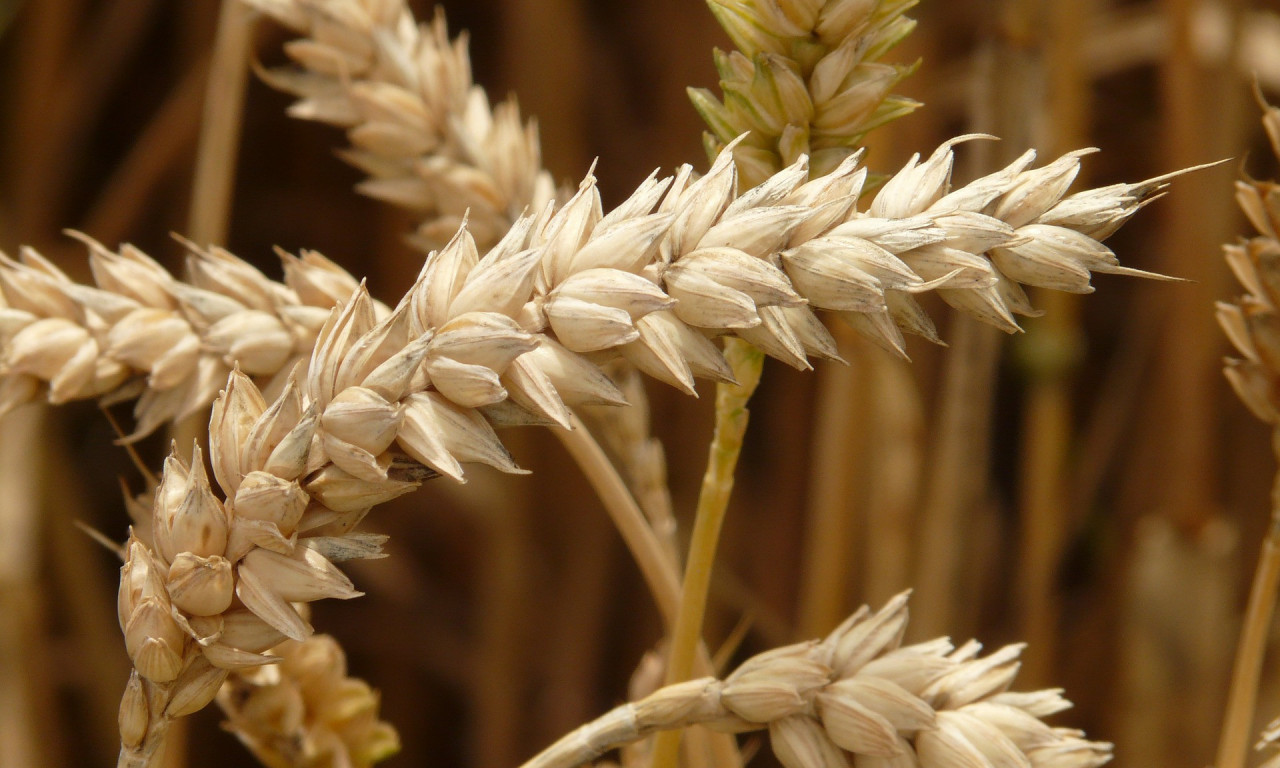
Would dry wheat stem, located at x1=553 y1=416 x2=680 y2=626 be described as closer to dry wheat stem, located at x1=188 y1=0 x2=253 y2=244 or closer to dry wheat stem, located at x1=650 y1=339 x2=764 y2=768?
dry wheat stem, located at x1=650 y1=339 x2=764 y2=768

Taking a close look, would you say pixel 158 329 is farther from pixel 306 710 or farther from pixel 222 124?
pixel 222 124

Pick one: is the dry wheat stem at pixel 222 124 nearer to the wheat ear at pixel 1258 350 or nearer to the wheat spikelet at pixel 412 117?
the wheat spikelet at pixel 412 117

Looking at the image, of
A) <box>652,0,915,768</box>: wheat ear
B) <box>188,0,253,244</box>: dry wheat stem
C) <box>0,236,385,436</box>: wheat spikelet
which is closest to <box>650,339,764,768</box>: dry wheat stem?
<box>652,0,915,768</box>: wheat ear

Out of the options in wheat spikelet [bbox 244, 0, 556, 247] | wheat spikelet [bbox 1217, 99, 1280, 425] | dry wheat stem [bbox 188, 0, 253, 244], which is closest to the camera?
wheat spikelet [bbox 1217, 99, 1280, 425]

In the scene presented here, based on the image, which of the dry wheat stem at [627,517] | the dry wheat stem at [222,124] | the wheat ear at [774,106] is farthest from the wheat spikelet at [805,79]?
the dry wheat stem at [222,124]

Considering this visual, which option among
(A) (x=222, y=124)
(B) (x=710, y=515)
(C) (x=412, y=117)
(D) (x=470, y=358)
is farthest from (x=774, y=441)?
(D) (x=470, y=358)

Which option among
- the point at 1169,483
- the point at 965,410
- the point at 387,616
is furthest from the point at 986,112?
→ the point at 387,616
